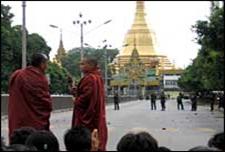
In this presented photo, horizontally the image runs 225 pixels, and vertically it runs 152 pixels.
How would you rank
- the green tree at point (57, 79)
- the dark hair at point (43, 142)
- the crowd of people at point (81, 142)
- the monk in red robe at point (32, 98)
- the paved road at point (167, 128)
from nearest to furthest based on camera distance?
the crowd of people at point (81, 142) → the dark hair at point (43, 142) → the monk in red robe at point (32, 98) → the paved road at point (167, 128) → the green tree at point (57, 79)

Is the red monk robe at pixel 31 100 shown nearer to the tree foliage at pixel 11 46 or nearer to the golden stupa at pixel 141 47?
the tree foliage at pixel 11 46

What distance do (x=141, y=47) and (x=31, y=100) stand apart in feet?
435

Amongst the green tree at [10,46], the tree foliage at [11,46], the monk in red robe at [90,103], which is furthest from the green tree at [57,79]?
the monk in red robe at [90,103]

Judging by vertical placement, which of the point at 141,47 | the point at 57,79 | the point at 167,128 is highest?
the point at 141,47

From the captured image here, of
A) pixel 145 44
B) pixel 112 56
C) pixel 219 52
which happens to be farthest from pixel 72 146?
pixel 145 44

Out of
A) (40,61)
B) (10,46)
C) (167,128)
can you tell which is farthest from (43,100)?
(10,46)

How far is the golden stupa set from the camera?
134 metres

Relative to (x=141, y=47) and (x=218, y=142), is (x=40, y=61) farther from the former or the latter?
(x=141, y=47)

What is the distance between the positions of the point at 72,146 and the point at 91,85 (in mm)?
2540

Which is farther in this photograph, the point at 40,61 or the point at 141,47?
the point at 141,47

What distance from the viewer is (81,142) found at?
599 centimetres

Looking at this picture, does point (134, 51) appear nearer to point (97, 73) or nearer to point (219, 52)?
point (219, 52)

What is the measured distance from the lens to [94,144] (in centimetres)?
653

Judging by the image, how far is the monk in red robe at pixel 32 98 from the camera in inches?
321
